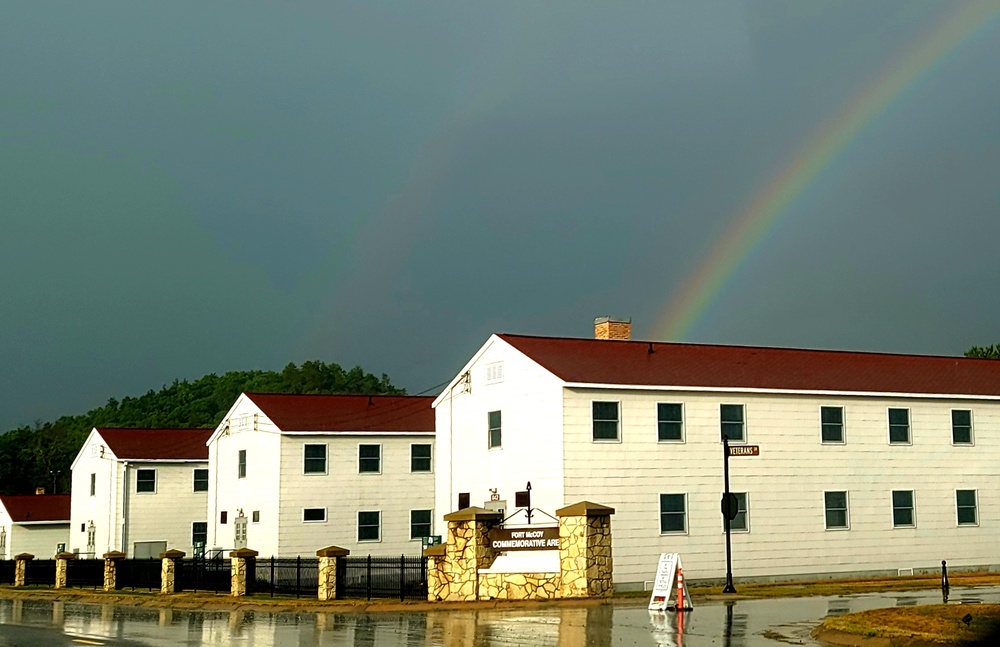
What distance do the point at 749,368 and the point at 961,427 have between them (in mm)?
8518

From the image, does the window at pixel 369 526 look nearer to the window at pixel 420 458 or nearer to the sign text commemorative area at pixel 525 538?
the window at pixel 420 458

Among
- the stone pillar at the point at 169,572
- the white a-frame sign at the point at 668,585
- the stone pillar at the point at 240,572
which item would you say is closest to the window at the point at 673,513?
the white a-frame sign at the point at 668,585

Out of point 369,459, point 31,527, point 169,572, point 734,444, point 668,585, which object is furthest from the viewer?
point 31,527

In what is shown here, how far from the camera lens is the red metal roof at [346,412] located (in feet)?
187

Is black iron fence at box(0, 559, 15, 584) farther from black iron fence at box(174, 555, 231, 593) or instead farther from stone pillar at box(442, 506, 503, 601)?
stone pillar at box(442, 506, 503, 601)

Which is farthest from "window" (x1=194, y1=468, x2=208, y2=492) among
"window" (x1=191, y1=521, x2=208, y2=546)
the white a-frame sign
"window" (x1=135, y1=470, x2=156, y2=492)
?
the white a-frame sign

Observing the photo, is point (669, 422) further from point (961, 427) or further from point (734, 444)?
point (961, 427)

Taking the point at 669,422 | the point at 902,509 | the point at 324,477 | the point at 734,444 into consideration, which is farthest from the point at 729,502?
the point at 324,477

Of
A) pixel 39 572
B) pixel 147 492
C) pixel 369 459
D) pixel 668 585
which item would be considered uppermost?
pixel 369 459

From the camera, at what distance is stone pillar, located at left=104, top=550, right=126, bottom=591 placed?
4681cm

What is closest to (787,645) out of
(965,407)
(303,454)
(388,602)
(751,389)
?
(388,602)

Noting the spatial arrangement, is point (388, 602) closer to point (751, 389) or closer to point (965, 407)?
point (751, 389)

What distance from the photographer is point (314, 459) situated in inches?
2219

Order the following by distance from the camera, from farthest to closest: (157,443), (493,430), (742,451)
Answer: (157,443)
(493,430)
(742,451)
